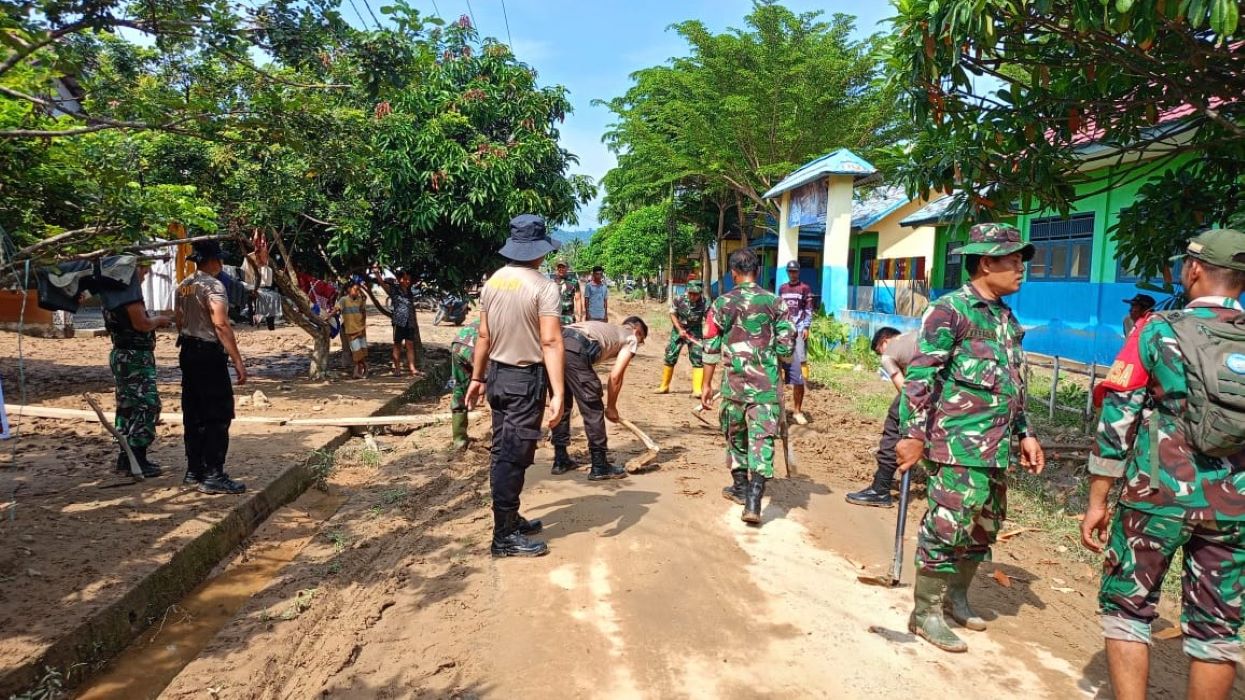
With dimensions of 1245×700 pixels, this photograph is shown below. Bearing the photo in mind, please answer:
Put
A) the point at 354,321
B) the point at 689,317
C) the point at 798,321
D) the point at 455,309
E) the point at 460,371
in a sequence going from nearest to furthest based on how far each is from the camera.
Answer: the point at 460,371
the point at 798,321
the point at 689,317
the point at 354,321
the point at 455,309

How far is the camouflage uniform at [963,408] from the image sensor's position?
292 cm

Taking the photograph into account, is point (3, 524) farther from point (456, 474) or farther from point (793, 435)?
point (793, 435)

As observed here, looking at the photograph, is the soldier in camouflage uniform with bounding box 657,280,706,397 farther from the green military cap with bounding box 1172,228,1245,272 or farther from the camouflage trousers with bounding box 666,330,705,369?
the green military cap with bounding box 1172,228,1245,272

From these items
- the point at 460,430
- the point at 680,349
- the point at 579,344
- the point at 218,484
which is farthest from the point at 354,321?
the point at 579,344

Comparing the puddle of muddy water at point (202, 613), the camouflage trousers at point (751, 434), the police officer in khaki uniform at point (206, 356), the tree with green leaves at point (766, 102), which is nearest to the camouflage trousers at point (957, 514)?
the camouflage trousers at point (751, 434)

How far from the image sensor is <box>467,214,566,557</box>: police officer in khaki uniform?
3.75 m

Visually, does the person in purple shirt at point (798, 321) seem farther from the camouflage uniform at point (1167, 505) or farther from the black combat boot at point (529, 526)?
the camouflage uniform at point (1167, 505)

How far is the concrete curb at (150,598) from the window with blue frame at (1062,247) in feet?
37.7

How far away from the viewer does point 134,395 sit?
16.7ft

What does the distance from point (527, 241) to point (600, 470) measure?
7.20 ft

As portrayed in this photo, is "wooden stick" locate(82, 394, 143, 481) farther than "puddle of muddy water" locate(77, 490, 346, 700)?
Yes

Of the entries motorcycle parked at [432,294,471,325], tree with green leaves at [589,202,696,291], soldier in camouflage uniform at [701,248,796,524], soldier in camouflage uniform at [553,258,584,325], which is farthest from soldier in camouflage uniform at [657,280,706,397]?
tree with green leaves at [589,202,696,291]

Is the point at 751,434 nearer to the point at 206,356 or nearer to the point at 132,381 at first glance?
the point at 206,356

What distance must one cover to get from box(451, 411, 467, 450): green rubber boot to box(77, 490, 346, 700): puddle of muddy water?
1369 millimetres
